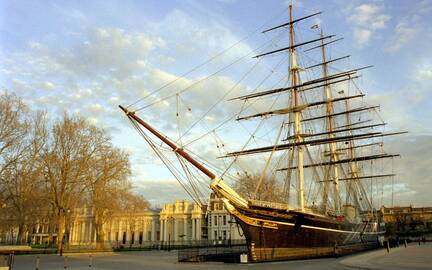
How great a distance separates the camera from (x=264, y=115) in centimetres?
3356

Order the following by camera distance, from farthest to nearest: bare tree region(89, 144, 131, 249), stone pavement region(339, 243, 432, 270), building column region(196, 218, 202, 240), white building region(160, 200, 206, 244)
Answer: white building region(160, 200, 206, 244)
building column region(196, 218, 202, 240)
bare tree region(89, 144, 131, 249)
stone pavement region(339, 243, 432, 270)

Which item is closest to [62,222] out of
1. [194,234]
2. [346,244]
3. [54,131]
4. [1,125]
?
[54,131]

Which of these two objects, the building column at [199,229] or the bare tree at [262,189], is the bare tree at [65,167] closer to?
the bare tree at [262,189]

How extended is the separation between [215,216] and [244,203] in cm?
7165

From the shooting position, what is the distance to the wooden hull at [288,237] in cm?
2527

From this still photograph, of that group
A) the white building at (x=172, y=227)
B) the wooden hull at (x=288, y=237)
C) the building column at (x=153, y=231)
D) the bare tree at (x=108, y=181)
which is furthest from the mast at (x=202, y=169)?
the building column at (x=153, y=231)

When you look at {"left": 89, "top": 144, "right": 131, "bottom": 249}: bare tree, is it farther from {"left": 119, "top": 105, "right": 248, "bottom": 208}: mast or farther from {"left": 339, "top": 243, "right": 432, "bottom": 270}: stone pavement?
{"left": 339, "top": 243, "right": 432, "bottom": 270}: stone pavement

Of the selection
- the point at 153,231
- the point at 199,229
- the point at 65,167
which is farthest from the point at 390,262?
the point at 153,231

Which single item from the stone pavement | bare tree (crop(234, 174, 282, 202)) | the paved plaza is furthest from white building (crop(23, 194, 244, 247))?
the stone pavement

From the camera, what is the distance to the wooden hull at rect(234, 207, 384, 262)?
2527 centimetres

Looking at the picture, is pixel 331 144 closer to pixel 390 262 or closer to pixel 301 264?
pixel 301 264

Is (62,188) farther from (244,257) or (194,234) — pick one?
(194,234)

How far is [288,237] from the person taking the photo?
89.5 ft

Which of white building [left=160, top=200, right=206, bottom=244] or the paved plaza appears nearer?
the paved plaza
